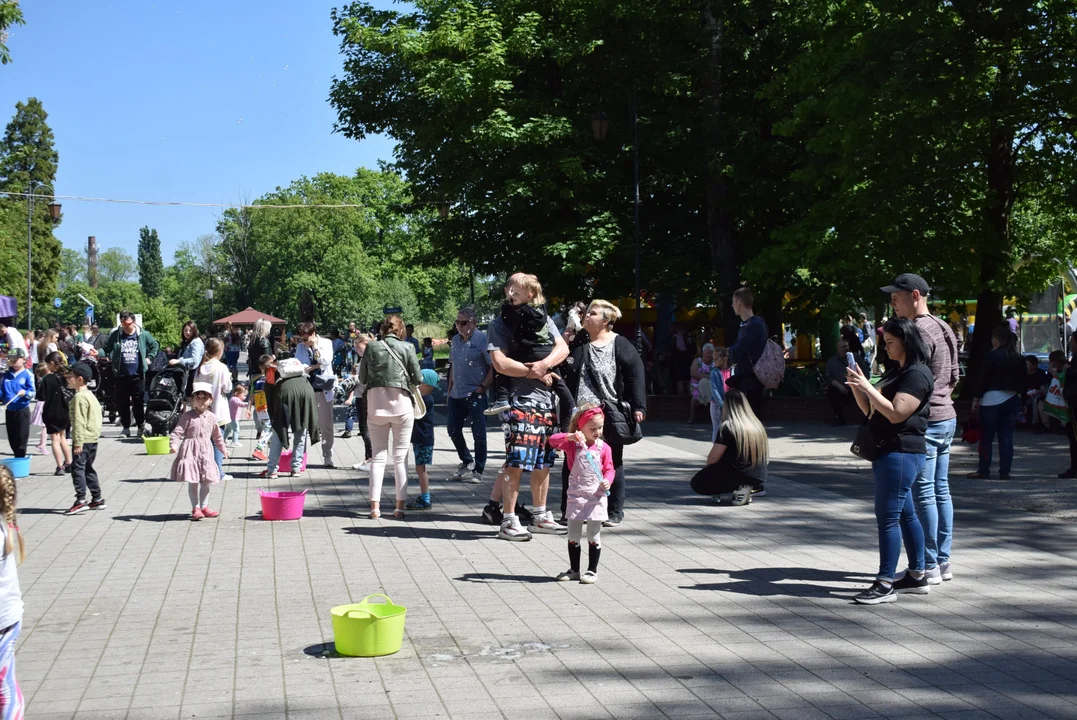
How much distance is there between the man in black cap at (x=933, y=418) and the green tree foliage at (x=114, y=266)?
180 m

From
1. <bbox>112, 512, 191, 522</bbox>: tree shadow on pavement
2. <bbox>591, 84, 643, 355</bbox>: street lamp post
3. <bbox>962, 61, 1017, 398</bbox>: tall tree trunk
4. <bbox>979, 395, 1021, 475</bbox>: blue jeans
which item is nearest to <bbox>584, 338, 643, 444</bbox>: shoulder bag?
<bbox>112, 512, 191, 522</bbox>: tree shadow on pavement

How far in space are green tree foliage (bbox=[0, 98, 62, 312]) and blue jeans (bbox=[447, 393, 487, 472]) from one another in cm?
5640

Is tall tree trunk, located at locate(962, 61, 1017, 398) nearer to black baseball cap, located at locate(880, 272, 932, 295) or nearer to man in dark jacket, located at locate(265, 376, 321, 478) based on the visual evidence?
man in dark jacket, located at locate(265, 376, 321, 478)

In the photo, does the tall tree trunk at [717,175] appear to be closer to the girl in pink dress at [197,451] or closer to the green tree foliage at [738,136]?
the green tree foliage at [738,136]

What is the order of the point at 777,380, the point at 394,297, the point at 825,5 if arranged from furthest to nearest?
the point at 394,297, the point at 825,5, the point at 777,380

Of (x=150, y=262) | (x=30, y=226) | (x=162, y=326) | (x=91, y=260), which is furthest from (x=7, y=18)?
(x=91, y=260)

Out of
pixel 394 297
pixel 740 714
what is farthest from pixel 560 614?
pixel 394 297

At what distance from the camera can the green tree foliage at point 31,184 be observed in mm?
67625

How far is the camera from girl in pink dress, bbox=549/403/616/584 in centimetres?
746

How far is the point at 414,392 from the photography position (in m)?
10.6

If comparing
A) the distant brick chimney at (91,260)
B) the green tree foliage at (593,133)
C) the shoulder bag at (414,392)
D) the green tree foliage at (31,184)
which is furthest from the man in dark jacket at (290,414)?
the distant brick chimney at (91,260)

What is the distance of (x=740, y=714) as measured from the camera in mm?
4941

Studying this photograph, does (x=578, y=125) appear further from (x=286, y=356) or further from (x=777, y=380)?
(x=777, y=380)

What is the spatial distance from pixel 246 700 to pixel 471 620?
5.64ft
